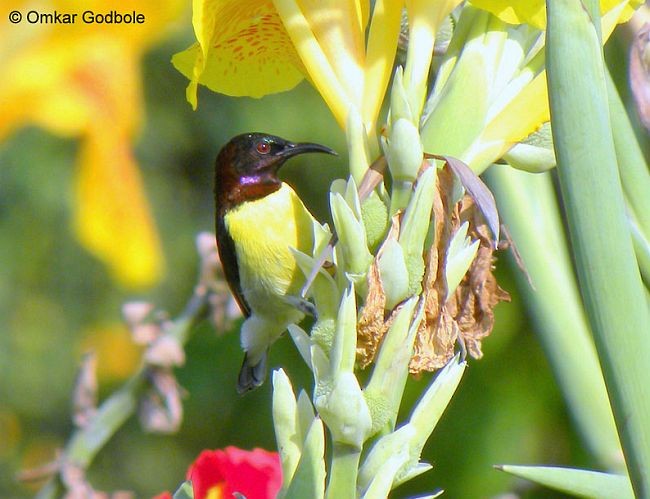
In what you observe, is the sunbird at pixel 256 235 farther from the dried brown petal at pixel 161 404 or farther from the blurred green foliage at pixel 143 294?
the blurred green foliage at pixel 143 294

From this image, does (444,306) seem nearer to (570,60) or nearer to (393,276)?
(393,276)

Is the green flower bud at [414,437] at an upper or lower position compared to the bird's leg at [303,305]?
upper

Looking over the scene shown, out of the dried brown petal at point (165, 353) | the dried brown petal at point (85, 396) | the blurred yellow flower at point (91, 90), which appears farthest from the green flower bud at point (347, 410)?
the blurred yellow flower at point (91, 90)

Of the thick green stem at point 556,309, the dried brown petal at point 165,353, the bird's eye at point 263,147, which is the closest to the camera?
the thick green stem at point 556,309

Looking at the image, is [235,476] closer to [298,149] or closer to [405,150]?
[405,150]

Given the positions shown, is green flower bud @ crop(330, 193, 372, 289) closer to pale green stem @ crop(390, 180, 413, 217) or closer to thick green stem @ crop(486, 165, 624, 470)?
pale green stem @ crop(390, 180, 413, 217)

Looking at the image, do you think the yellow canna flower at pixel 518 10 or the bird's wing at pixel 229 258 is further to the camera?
the bird's wing at pixel 229 258

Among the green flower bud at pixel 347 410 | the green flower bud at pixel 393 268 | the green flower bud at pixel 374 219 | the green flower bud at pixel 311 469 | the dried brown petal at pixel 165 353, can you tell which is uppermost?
the green flower bud at pixel 374 219

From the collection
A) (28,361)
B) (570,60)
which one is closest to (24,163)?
(28,361)
